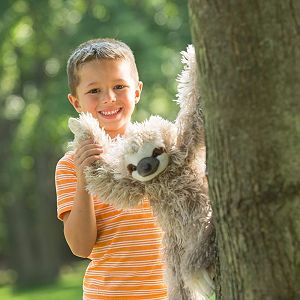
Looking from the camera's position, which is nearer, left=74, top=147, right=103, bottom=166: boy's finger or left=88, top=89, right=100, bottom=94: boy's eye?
left=74, top=147, right=103, bottom=166: boy's finger

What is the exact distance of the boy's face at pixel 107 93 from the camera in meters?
2.52

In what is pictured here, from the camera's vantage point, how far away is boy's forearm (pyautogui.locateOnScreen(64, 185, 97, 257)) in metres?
2.34

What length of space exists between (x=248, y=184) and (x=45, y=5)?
33.8ft

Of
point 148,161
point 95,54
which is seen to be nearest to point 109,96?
point 95,54

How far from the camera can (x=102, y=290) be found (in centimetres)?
248

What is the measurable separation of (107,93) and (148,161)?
0.56 m

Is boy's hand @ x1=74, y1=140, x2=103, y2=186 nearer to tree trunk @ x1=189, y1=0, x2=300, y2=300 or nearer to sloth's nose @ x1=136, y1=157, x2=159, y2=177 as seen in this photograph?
sloth's nose @ x1=136, y1=157, x2=159, y2=177

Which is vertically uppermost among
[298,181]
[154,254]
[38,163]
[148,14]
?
[148,14]

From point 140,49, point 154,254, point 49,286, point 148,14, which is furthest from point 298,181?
point 49,286

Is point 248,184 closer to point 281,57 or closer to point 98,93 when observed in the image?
point 281,57

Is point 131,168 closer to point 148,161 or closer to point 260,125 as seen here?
point 148,161

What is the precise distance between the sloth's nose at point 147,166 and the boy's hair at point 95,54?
637 millimetres

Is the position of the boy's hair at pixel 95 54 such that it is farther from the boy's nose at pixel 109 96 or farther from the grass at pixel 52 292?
the grass at pixel 52 292

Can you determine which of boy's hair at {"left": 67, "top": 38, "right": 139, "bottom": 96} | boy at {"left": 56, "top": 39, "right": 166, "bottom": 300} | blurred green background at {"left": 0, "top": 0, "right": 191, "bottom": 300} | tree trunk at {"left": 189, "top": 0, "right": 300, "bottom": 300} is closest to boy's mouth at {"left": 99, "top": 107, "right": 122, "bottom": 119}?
boy at {"left": 56, "top": 39, "right": 166, "bottom": 300}
